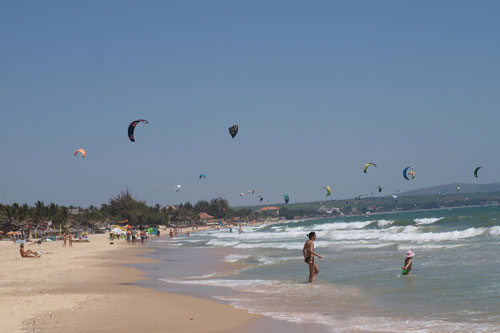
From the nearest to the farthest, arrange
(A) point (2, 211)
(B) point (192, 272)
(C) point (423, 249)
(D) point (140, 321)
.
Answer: (D) point (140, 321), (B) point (192, 272), (C) point (423, 249), (A) point (2, 211)

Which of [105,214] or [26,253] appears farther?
[105,214]

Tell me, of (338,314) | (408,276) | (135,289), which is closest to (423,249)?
(408,276)

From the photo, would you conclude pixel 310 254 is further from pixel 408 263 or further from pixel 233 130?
pixel 233 130

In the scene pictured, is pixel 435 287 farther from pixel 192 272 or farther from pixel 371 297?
pixel 192 272

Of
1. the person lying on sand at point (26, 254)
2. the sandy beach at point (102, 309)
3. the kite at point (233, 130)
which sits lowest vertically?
the sandy beach at point (102, 309)

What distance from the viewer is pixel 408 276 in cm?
1330

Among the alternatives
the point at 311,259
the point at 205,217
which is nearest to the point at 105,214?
the point at 205,217

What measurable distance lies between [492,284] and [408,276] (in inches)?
93.6

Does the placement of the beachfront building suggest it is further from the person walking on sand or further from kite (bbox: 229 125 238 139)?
kite (bbox: 229 125 238 139)

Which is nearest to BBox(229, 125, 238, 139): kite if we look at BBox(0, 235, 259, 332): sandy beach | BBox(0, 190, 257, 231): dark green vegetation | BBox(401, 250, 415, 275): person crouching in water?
BBox(0, 235, 259, 332): sandy beach

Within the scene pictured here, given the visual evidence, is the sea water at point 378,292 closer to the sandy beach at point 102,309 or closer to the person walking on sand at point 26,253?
the sandy beach at point 102,309

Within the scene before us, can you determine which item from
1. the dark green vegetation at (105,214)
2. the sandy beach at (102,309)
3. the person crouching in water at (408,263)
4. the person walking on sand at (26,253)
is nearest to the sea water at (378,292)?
the person crouching in water at (408,263)

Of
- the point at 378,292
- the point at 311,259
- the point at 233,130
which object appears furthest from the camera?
the point at 233,130

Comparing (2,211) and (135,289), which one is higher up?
(2,211)
